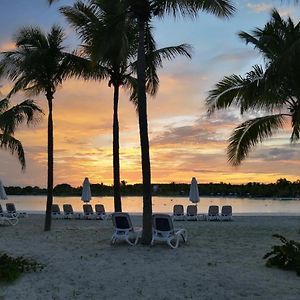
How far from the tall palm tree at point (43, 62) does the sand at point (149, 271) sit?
501cm

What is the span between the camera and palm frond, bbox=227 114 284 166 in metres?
→ 15.8

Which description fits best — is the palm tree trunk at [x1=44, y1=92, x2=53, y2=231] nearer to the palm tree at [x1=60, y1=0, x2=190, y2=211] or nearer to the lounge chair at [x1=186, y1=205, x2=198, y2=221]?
the palm tree at [x1=60, y1=0, x2=190, y2=211]

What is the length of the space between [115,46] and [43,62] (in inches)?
112

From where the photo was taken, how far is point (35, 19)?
→ 53.3 ft

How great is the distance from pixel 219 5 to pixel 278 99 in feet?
14.8

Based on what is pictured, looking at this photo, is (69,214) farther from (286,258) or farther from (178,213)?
(286,258)

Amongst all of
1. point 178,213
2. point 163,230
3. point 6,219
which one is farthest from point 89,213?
point 163,230

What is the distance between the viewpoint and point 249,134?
631 inches

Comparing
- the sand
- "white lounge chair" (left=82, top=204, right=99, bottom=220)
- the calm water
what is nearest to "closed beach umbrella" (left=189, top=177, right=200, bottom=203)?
"white lounge chair" (left=82, top=204, right=99, bottom=220)

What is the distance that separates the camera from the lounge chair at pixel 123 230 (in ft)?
39.9

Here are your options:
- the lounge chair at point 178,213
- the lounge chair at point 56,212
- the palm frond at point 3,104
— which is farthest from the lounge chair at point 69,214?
the palm frond at point 3,104

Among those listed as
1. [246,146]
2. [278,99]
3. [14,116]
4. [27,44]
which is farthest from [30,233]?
[278,99]

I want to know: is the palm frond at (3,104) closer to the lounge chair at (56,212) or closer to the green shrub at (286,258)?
the lounge chair at (56,212)

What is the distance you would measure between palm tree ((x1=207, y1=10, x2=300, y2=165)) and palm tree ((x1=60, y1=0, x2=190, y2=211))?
2.04 meters
